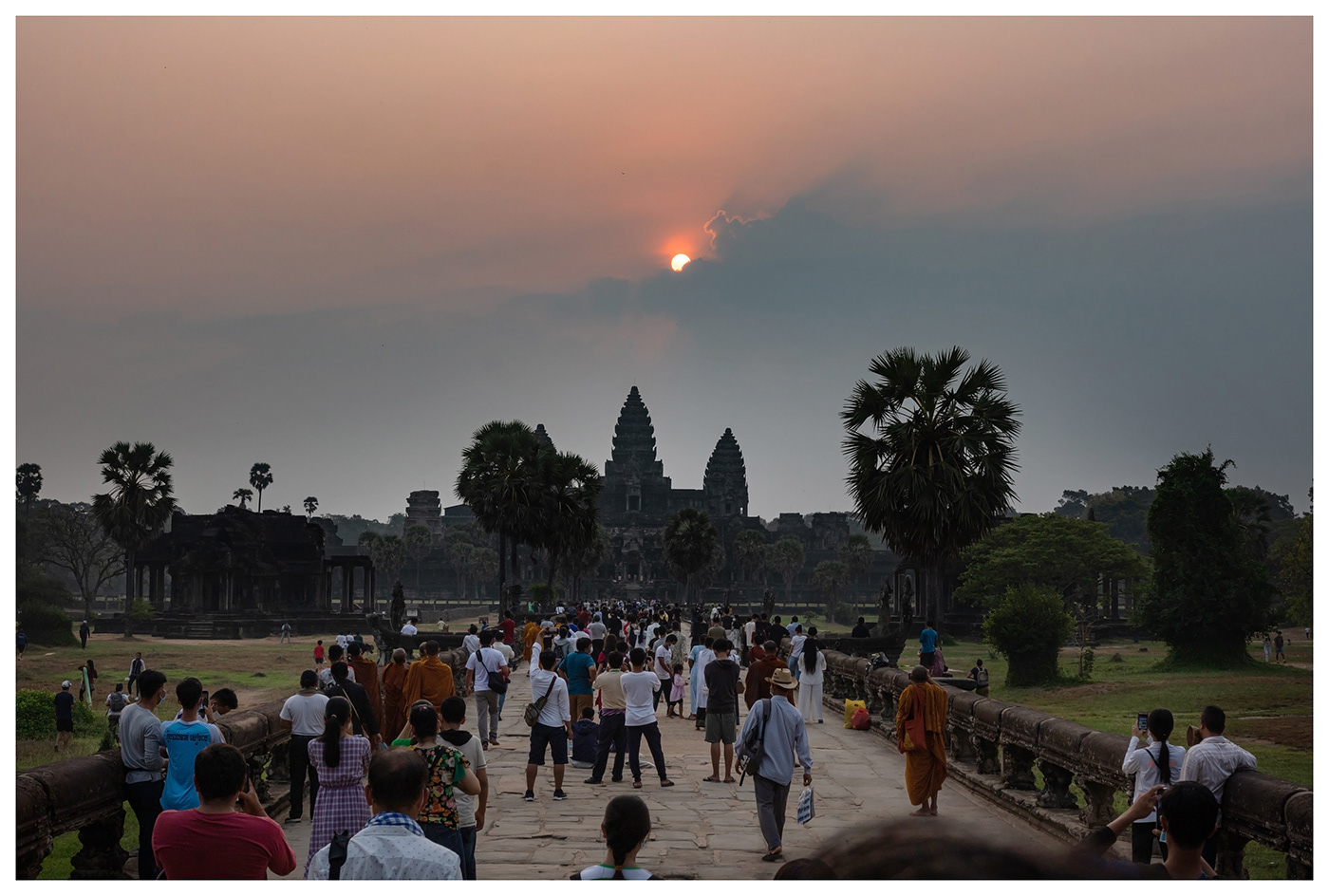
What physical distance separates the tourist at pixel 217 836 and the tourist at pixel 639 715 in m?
7.94

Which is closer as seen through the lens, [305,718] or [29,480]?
[305,718]

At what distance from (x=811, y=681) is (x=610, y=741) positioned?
Result: 560 centimetres

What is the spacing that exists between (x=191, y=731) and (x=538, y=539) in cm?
4329

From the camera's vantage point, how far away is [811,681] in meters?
18.3

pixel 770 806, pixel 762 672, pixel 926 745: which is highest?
pixel 762 672

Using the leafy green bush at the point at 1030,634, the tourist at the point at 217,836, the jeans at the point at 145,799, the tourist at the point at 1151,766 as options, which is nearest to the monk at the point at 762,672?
the tourist at the point at 1151,766

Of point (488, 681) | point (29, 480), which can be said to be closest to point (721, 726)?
point (488, 681)

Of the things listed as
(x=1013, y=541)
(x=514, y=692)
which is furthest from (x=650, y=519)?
(x=514, y=692)

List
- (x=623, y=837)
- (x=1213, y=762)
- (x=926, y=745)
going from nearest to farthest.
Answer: (x=623, y=837)
(x=1213, y=762)
(x=926, y=745)

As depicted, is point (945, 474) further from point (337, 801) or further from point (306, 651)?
point (306, 651)

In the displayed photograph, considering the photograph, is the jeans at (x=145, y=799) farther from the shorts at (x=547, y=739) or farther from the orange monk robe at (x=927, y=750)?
the orange monk robe at (x=927, y=750)

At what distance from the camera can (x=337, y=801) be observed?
302 inches

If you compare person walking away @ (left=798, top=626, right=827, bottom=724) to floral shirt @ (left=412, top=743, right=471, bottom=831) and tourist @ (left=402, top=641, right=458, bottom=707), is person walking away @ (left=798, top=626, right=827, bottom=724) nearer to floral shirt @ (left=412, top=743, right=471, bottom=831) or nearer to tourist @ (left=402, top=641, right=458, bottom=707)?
tourist @ (left=402, top=641, right=458, bottom=707)

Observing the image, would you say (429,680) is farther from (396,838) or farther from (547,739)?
(396,838)
